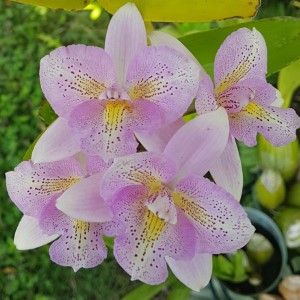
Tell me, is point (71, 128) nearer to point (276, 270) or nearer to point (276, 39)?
point (276, 39)

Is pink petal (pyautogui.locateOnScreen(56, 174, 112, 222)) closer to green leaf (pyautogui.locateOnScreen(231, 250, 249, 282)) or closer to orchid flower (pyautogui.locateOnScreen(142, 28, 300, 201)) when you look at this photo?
orchid flower (pyautogui.locateOnScreen(142, 28, 300, 201))

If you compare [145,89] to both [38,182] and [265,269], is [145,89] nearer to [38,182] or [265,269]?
[38,182]

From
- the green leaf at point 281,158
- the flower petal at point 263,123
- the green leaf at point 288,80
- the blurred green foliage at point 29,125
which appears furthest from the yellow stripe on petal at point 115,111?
the blurred green foliage at point 29,125

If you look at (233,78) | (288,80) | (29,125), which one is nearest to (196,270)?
(233,78)

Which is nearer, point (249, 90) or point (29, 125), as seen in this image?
point (249, 90)

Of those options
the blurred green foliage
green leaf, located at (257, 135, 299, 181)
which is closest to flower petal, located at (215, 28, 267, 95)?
green leaf, located at (257, 135, 299, 181)

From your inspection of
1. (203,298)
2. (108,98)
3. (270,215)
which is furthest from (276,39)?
(203,298)

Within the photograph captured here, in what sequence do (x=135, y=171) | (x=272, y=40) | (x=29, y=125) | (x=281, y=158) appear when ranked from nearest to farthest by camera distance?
(x=135, y=171), (x=272, y=40), (x=281, y=158), (x=29, y=125)
